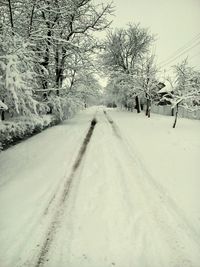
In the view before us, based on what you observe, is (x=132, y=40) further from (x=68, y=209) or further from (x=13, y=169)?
(x=68, y=209)

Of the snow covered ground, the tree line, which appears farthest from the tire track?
the tree line

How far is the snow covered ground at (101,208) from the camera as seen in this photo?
5.14 meters

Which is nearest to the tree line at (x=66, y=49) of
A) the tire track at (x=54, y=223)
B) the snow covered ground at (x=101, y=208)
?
the snow covered ground at (x=101, y=208)

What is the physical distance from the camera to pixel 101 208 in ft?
22.5

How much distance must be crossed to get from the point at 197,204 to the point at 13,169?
669cm

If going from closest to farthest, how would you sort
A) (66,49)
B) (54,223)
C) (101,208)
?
(54,223) → (101,208) → (66,49)

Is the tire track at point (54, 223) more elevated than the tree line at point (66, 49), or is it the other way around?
the tree line at point (66, 49)

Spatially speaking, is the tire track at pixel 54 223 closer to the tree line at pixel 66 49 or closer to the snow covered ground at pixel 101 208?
the snow covered ground at pixel 101 208

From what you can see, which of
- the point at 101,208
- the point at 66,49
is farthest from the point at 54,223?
the point at 66,49

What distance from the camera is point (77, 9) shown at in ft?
75.5

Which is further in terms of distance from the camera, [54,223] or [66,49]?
[66,49]

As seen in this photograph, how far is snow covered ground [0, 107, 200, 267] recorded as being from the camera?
5.14 meters

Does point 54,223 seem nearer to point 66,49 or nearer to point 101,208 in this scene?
point 101,208

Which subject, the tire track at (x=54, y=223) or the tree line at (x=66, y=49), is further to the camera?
the tree line at (x=66, y=49)
